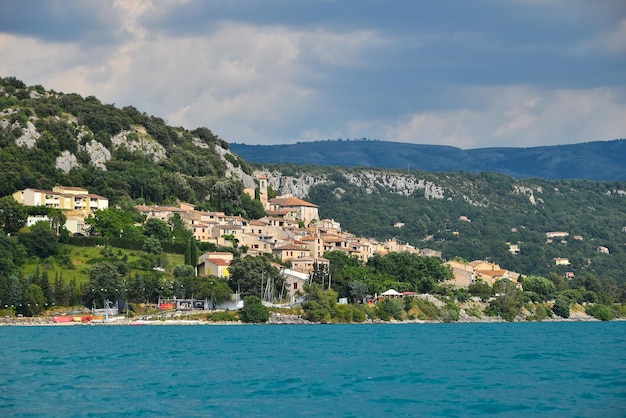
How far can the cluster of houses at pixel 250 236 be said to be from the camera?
10212 centimetres

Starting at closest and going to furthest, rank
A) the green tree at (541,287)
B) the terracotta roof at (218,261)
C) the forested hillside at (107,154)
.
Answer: the terracotta roof at (218,261) < the green tree at (541,287) < the forested hillside at (107,154)

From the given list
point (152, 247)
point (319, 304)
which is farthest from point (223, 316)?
point (152, 247)

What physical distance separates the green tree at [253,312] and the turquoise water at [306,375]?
1664cm

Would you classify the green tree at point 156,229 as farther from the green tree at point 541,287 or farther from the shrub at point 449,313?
the green tree at point 541,287

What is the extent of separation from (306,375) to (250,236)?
74.8m

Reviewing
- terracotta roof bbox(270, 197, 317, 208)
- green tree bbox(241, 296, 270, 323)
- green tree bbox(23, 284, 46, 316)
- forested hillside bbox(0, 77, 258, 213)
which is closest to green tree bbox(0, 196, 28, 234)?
forested hillside bbox(0, 77, 258, 213)

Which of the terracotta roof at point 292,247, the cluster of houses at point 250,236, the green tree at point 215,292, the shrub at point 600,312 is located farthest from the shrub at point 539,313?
the green tree at point 215,292

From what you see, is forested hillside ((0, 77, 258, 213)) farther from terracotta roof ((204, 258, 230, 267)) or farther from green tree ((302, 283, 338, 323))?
green tree ((302, 283, 338, 323))

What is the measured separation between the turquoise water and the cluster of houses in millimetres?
32114

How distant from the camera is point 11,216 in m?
99.9

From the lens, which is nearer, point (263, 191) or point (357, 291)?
point (357, 291)

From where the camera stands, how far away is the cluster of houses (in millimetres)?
102125

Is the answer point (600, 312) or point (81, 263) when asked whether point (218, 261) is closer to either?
point (81, 263)

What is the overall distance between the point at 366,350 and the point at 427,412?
24.0 metres
